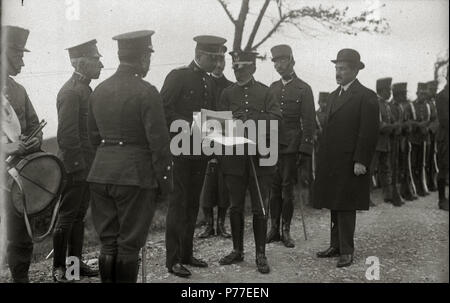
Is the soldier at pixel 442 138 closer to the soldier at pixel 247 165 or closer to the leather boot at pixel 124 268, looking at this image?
the soldier at pixel 247 165

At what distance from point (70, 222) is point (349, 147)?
3184 mm

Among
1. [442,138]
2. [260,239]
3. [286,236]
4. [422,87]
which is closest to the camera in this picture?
[260,239]

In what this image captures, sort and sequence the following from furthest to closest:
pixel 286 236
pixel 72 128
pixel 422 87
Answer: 1. pixel 422 87
2. pixel 286 236
3. pixel 72 128

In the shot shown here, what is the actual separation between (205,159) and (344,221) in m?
1.76

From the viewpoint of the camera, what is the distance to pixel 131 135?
165 inches

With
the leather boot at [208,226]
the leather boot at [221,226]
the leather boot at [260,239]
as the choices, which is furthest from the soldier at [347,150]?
the leather boot at [208,226]

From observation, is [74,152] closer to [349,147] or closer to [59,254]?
[59,254]

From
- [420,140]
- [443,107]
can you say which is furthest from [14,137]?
[420,140]

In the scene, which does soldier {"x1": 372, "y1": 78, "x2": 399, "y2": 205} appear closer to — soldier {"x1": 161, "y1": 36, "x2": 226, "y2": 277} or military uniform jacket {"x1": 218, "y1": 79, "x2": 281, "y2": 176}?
military uniform jacket {"x1": 218, "y1": 79, "x2": 281, "y2": 176}

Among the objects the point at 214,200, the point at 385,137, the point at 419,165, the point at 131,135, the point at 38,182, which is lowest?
the point at 419,165

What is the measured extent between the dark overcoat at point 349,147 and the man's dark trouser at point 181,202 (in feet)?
5.00

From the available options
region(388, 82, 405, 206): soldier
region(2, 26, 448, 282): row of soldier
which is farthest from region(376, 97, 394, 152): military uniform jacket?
region(2, 26, 448, 282): row of soldier

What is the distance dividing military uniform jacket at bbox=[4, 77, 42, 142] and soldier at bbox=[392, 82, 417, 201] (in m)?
7.87

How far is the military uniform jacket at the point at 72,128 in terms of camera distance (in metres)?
5.23
